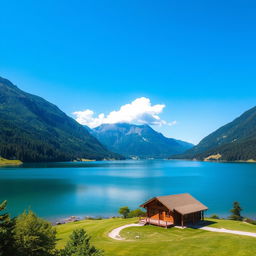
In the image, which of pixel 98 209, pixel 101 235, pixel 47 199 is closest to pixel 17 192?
pixel 47 199

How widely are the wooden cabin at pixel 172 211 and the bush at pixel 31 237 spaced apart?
86.7 feet

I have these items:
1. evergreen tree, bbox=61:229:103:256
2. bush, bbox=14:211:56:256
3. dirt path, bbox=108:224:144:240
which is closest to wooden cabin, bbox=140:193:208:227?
dirt path, bbox=108:224:144:240

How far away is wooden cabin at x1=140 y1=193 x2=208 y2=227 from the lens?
143 ft

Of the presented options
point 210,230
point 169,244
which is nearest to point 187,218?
point 210,230

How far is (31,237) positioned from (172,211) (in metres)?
28.9

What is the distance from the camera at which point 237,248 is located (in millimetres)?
28922

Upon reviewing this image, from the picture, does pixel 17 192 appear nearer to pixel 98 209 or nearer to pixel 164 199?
pixel 98 209

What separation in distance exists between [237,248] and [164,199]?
1795cm

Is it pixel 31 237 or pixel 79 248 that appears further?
pixel 31 237

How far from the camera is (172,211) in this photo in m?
43.2

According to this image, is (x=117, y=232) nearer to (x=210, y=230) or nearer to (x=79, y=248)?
(x=210, y=230)

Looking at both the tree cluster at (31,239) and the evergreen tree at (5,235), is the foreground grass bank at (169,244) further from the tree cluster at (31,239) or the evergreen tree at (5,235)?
the evergreen tree at (5,235)

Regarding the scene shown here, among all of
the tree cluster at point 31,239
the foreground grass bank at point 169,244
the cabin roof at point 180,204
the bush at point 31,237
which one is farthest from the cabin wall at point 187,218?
the bush at point 31,237

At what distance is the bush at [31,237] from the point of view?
738 inches
